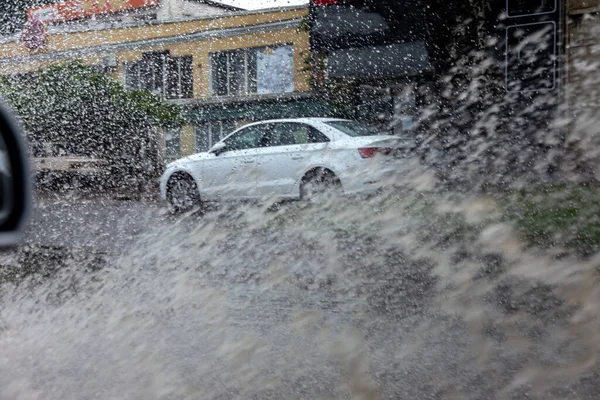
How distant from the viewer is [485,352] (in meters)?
2.87

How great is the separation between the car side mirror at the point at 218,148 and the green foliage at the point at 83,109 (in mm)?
303

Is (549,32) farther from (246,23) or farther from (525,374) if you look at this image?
(525,374)

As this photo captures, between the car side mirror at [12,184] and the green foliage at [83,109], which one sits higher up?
the green foliage at [83,109]

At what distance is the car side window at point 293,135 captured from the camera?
222 inches

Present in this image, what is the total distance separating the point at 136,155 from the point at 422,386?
16.0ft

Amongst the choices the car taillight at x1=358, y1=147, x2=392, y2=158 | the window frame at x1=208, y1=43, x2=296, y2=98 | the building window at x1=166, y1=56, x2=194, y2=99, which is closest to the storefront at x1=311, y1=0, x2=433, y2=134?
the car taillight at x1=358, y1=147, x2=392, y2=158

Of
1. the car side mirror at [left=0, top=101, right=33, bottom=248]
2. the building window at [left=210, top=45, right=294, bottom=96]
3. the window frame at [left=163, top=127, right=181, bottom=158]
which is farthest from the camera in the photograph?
the window frame at [left=163, top=127, right=181, bottom=158]

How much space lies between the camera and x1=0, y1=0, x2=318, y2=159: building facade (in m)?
5.32

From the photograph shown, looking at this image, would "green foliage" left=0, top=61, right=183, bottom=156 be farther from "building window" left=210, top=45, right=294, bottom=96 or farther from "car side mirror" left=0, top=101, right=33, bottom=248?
"car side mirror" left=0, top=101, right=33, bottom=248

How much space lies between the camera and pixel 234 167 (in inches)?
236

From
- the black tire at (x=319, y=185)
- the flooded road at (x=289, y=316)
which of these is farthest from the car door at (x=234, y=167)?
the black tire at (x=319, y=185)

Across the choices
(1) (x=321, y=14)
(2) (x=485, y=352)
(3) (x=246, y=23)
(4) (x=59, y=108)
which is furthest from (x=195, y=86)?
(2) (x=485, y=352)

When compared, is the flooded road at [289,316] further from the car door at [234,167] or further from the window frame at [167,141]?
the window frame at [167,141]

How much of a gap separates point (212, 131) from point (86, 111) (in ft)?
6.82
